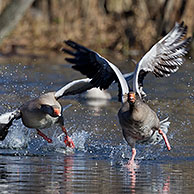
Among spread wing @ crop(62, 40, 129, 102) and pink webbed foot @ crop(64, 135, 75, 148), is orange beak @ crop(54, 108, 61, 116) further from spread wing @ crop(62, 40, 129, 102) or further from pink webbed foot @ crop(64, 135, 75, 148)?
spread wing @ crop(62, 40, 129, 102)

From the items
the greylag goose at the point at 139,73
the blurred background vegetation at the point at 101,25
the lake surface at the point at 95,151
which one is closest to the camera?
the lake surface at the point at 95,151

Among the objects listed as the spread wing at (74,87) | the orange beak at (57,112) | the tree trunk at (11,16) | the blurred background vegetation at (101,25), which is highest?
the tree trunk at (11,16)

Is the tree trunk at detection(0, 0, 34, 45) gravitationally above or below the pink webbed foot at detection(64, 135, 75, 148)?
above

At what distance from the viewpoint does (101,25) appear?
23797 millimetres

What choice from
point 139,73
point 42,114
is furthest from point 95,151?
point 139,73

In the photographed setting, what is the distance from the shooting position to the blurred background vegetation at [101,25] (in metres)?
22.6

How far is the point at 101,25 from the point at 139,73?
13.8 m

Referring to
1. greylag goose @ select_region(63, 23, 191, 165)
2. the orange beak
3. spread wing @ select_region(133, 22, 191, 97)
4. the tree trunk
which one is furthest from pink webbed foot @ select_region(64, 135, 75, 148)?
the tree trunk

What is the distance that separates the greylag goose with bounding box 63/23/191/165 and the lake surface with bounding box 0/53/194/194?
13.6 inches

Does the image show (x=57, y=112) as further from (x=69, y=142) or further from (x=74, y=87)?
(x=74, y=87)

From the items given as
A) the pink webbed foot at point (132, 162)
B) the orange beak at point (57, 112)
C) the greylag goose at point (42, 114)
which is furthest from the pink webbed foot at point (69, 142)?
the pink webbed foot at point (132, 162)

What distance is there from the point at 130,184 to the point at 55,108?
281 centimetres

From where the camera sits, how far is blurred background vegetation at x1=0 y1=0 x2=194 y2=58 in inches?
890

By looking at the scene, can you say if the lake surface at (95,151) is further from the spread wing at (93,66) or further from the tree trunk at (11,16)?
the tree trunk at (11,16)
